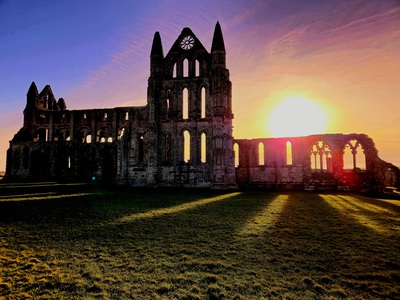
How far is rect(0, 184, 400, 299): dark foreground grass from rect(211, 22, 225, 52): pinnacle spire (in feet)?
60.1

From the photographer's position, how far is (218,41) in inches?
898

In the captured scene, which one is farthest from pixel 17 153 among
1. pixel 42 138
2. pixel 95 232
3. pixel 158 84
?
pixel 95 232

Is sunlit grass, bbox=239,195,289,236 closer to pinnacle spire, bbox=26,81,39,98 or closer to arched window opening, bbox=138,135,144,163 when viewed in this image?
arched window opening, bbox=138,135,144,163

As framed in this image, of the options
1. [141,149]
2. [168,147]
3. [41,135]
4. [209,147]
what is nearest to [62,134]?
[41,135]

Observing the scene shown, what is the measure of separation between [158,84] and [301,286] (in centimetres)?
2206

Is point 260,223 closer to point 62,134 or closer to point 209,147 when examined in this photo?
point 209,147

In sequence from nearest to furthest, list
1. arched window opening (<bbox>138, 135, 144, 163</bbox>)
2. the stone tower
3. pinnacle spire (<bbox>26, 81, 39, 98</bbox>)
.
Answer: the stone tower, arched window opening (<bbox>138, 135, 144, 163</bbox>), pinnacle spire (<bbox>26, 81, 39, 98</bbox>)

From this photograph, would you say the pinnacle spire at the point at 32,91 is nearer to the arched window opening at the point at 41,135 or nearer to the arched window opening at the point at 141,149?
the arched window opening at the point at 41,135

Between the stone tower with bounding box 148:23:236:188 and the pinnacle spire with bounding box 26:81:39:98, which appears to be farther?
the pinnacle spire with bounding box 26:81:39:98

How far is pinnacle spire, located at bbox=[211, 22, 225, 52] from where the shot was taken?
22580mm

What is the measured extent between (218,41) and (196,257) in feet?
71.5

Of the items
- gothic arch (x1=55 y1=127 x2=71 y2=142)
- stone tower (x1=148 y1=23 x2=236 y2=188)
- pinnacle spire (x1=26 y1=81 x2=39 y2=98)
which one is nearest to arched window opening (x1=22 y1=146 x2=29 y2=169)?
gothic arch (x1=55 y1=127 x2=71 y2=142)

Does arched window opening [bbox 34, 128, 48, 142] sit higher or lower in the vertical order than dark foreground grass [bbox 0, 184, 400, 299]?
higher

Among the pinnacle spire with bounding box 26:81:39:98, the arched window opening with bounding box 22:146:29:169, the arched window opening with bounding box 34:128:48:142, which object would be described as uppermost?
the pinnacle spire with bounding box 26:81:39:98
